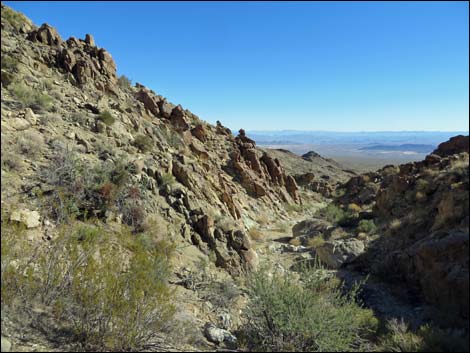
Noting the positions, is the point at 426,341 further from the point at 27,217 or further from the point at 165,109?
the point at 165,109

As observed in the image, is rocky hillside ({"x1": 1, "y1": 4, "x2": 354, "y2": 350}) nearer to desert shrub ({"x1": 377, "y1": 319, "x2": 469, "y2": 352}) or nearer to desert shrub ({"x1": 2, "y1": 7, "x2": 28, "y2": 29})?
desert shrub ({"x1": 2, "y1": 7, "x2": 28, "y2": 29})

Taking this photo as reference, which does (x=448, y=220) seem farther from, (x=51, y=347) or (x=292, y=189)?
(x=292, y=189)

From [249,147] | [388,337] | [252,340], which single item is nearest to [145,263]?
[252,340]

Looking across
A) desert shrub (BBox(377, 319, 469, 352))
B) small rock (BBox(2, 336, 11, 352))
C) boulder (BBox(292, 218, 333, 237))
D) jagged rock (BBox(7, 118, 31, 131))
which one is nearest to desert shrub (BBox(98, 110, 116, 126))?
jagged rock (BBox(7, 118, 31, 131))

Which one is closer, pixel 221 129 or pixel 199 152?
pixel 199 152

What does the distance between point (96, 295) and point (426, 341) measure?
17.0 ft

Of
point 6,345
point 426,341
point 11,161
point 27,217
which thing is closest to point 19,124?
point 11,161

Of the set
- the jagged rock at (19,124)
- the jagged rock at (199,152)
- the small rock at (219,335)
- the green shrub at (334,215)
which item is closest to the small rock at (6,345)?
the small rock at (219,335)

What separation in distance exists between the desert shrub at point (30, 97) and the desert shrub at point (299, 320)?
9.17 meters

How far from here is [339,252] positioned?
12.4m

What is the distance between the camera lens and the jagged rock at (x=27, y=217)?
22.2ft

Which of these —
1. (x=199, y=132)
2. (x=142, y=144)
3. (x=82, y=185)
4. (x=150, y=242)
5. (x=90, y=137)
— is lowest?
(x=150, y=242)

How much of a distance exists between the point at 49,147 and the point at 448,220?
11315mm

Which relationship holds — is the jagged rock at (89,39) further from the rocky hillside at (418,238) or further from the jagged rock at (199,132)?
the rocky hillside at (418,238)
